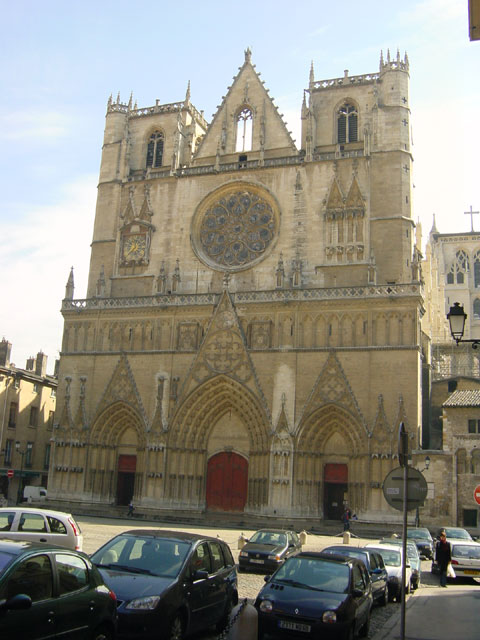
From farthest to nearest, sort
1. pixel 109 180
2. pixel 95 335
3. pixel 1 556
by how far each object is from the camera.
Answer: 1. pixel 109 180
2. pixel 95 335
3. pixel 1 556

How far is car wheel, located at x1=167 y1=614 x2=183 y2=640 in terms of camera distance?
29.5 feet

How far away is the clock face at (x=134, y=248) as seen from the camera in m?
41.0

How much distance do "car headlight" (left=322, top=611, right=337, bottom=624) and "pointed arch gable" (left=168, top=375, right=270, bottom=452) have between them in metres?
25.4

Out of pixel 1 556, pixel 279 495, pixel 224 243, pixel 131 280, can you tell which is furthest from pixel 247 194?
pixel 1 556

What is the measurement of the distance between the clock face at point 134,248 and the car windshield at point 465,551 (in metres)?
26.2

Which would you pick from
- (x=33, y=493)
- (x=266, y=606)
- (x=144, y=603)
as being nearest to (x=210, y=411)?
(x=33, y=493)

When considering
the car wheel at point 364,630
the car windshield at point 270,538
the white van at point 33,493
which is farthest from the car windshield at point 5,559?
the white van at point 33,493

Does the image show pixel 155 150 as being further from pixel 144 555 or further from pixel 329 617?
pixel 329 617

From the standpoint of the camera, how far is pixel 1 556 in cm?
713

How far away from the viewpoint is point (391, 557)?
1656 cm

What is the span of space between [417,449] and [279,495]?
22.6 feet

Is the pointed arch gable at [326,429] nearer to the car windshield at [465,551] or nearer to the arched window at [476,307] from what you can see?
the car windshield at [465,551]

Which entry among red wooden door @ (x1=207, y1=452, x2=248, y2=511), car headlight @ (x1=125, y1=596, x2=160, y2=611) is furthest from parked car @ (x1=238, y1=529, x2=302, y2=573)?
red wooden door @ (x1=207, y1=452, x2=248, y2=511)

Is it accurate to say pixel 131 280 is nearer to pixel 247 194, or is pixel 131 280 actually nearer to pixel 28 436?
pixel 247 194
